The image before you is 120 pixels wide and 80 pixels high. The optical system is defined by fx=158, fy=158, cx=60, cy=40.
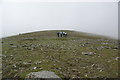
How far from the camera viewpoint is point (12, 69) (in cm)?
2006

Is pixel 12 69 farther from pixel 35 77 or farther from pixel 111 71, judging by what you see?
pixel 111 71

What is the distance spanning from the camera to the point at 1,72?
63.8 feet

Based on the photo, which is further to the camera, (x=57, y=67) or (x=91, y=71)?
(x=57, y=67)

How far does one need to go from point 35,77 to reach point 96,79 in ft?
20.9

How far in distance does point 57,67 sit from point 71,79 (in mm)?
4098

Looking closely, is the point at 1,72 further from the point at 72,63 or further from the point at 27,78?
the point at 72,63

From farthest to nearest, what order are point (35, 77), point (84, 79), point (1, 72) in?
point (1, 72) → point (84, 79) → point (35, 77)

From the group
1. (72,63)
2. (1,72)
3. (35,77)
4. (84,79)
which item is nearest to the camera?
(35,77)

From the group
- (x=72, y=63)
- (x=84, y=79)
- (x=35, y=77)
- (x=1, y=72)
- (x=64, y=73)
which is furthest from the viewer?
(x=72, y=63)

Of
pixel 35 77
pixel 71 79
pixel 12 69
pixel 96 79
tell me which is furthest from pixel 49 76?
pixel 12 69

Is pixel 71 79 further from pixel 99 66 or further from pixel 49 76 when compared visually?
pixel 99 66

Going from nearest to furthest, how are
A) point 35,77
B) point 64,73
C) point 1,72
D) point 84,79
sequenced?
1. point 35,77
2. point 84,79
3. point 64,73
4. point 1,72

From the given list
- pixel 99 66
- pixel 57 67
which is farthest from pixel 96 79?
pixel 57 67

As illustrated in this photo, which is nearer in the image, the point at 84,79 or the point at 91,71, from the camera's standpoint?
the point at 84,79
